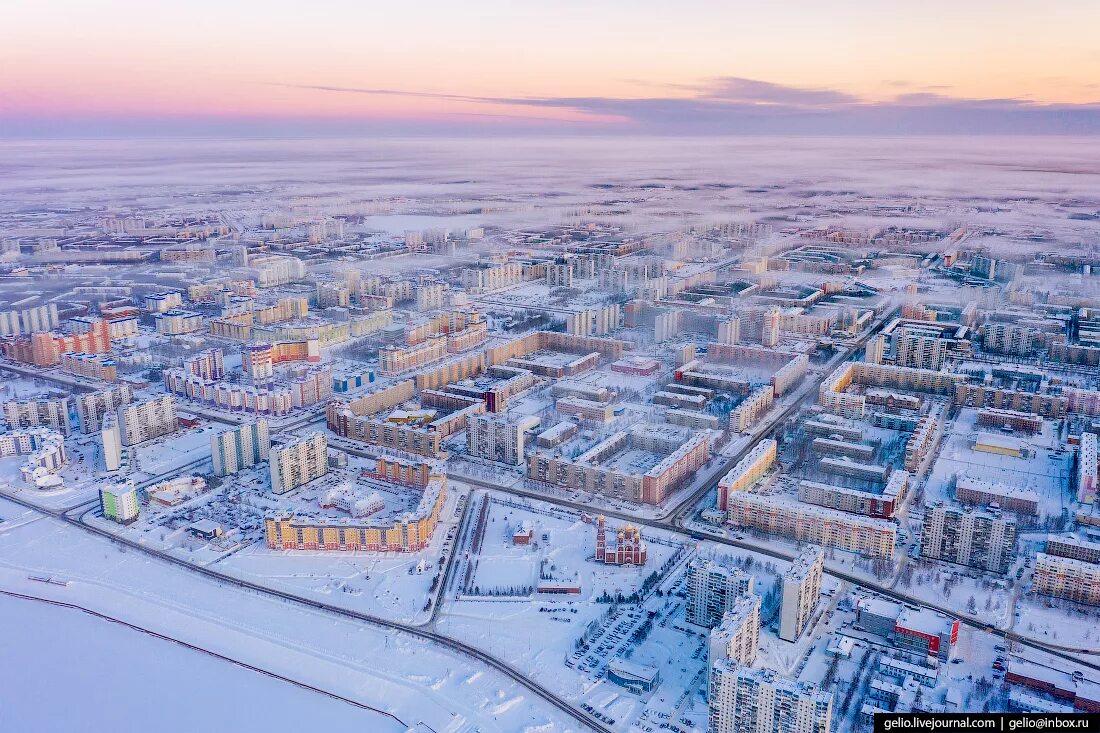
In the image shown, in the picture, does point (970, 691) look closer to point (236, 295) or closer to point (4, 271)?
point (236, 295)

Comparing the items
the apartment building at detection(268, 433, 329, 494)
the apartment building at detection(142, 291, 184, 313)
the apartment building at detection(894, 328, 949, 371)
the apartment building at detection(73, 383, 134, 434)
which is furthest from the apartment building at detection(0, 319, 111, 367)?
the apartment building at detection(894, 328, 949, 371)

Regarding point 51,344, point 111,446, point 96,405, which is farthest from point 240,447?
point 51,344

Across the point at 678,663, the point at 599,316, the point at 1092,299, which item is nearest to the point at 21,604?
the point at 678,663

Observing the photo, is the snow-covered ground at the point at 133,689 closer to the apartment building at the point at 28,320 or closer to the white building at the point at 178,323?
the white building at the point at 178,323

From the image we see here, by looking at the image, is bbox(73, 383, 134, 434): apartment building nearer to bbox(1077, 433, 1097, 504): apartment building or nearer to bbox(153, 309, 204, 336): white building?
bbox(153, 309, 204, 336): white building

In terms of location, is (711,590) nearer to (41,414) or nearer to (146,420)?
(146,420)

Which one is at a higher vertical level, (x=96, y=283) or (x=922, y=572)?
(x=96, y=283)
